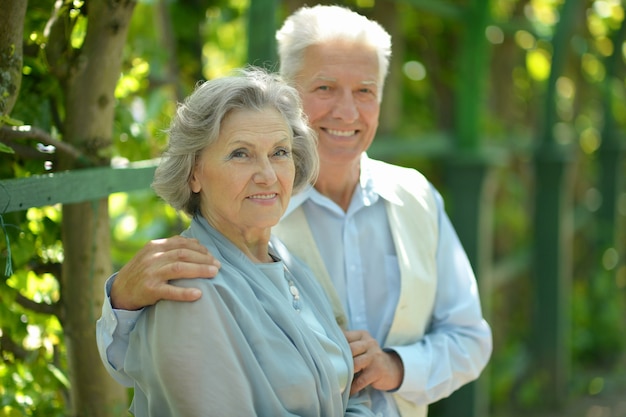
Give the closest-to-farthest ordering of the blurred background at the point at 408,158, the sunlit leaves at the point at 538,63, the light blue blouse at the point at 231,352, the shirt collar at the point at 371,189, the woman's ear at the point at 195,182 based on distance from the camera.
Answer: the light blue blouse at the point at 231,352 → the woman's ear at the point at 195,182 → the blurred background at the point at 408,158 → the shirt collar at the point at 371,189 → the sunlit leaves at the point at 538,63

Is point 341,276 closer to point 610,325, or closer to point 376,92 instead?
point 376,92

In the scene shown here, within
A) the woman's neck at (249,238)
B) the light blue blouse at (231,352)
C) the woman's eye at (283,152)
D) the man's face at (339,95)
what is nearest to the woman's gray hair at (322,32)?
the man's face at (339,95)

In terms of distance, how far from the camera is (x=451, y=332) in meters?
2.44

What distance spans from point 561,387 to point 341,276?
414cm

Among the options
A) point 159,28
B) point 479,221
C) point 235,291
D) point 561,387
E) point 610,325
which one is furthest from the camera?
point 610,325

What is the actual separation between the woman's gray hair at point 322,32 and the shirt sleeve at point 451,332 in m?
0.51

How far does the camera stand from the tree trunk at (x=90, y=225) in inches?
89.0

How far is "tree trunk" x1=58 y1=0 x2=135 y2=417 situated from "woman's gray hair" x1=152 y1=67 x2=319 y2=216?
498 millimetres

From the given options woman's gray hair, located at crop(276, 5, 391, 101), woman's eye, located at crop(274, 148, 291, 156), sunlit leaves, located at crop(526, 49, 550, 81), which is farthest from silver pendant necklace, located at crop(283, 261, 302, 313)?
sunlit leaves, located at crop(526, 49, 550, 81)

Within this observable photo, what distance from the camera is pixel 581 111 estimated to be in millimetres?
7711

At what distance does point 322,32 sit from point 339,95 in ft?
0.56

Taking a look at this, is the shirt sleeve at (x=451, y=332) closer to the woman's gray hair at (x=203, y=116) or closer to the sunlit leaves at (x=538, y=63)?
the woman's gray hair at (x=203, y=116)

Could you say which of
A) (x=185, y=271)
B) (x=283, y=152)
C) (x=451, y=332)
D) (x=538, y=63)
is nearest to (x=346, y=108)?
(x=283, y=152)

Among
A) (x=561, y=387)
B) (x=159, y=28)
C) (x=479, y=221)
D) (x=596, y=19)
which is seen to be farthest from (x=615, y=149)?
(x=159, y=28)
